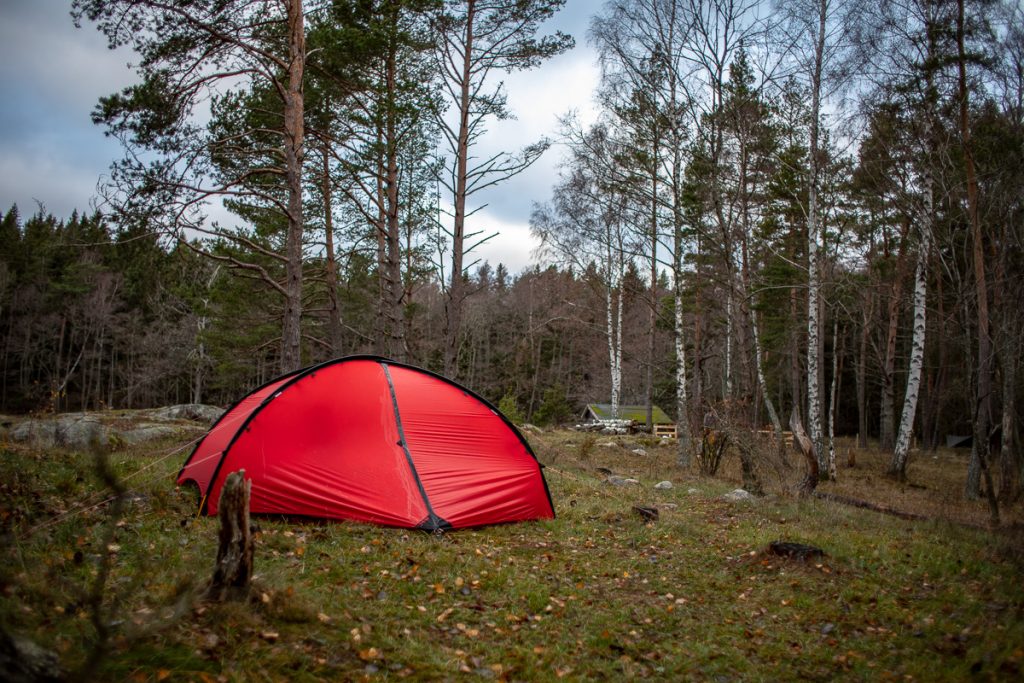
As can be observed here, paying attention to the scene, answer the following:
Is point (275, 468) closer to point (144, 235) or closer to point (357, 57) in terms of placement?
point (144, 235)

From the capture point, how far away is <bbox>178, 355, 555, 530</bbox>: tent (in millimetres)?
6105

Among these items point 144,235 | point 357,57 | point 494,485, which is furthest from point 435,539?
point 357,57

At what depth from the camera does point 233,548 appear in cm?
346

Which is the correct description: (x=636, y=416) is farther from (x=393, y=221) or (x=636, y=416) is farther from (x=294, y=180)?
(x=294, y=180)

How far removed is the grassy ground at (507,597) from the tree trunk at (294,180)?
3.10 metres

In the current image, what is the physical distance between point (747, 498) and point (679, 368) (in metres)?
6.43

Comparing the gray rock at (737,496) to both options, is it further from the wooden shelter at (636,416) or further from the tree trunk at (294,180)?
the wooden shelter at (636,416)

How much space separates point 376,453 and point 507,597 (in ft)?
7.80

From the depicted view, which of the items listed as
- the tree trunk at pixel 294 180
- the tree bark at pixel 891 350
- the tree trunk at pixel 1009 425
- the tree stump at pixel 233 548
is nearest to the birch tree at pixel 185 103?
Answer: the tree trunk at pixel 294 180

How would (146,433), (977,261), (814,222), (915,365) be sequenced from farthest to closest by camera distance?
(915,365) → (814,222) → (146,433) → (977,261)

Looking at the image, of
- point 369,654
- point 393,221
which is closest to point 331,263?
point 393,221

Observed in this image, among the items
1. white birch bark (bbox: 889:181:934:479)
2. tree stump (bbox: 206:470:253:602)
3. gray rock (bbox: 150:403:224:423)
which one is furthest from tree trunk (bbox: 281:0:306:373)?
white birch bark (bbox: 889:181:934:479)

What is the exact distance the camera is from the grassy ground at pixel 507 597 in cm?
320

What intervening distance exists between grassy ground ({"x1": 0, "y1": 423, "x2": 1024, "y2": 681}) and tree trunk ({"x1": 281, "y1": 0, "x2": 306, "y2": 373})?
122 inches
